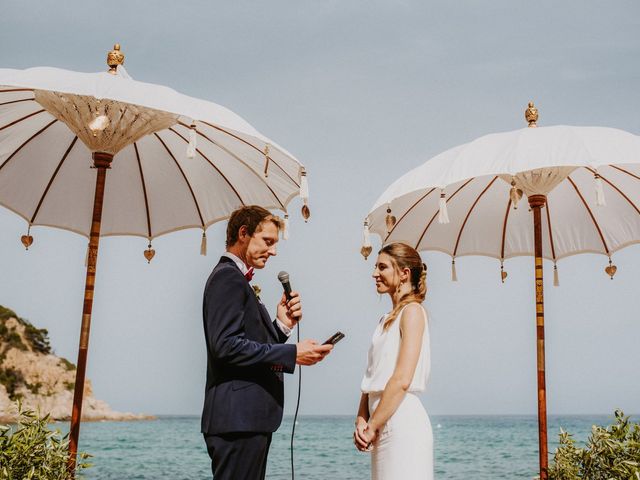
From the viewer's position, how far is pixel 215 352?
2.94m

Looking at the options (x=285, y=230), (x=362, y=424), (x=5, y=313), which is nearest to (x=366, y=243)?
(x=285, y=230)

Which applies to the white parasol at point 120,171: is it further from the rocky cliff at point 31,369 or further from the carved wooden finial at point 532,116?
the rocky cliff at point 31,369

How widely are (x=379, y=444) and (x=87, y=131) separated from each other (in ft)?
10.5

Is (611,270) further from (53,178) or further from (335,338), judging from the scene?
(53,178)

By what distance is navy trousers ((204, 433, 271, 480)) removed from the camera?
2.88 m

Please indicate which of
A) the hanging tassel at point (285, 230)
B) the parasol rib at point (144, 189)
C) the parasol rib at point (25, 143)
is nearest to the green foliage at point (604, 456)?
the hanging tassel at point (285, 230)

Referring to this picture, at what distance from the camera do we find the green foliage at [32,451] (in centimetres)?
414

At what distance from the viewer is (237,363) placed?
2.95 metres

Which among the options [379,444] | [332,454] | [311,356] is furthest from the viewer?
[332,454]

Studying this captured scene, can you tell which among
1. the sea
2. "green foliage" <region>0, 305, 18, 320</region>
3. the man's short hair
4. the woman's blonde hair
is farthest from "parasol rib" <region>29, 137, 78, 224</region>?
"green foliage" <region>0, 305, 18, 320</region>

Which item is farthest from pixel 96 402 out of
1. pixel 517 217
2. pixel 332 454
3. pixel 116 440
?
pixel 517 217

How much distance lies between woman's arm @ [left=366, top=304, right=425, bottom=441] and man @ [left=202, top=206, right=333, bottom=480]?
18.9 inches

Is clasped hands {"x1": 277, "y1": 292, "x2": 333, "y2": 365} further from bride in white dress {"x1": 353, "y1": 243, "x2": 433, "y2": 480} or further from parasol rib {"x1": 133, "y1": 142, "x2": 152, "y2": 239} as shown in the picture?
parasol rib {"x1": 133, "y1": 142, "x2": 152, "y2": 239}

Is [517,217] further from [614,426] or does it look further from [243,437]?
[243,437]
